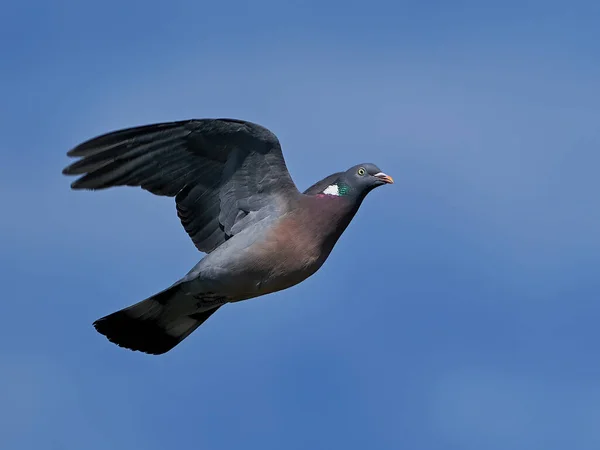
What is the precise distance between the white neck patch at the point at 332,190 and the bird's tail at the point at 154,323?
5.19 ft

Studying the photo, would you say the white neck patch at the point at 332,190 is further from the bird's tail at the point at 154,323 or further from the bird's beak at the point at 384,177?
the bird's tail at the point at 154,323

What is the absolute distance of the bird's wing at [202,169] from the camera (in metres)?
13.9

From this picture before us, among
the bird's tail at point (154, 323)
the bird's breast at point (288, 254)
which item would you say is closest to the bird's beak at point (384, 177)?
the bird's breast at point (288, 254)

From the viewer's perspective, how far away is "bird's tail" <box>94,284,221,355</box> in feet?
48.5

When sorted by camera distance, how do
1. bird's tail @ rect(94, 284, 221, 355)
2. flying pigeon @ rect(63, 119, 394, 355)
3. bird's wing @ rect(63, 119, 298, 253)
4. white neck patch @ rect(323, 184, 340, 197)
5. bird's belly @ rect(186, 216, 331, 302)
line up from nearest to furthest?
bird's wing @ rect(63, 119, 298, 253), flying pigeon @ rect(63, 119, 394, 355), bird's belly @ rect(186, 216, 331, 302), white neck patch @ rect(323, 184, 340, 197), bird's tail @ rect(94, 284, 221, 355)

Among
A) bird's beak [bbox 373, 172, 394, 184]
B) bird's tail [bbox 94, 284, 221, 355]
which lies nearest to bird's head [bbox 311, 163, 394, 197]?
bird's beak [bbox 373, 172, 394, 184]

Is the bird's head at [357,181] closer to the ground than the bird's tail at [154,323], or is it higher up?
higher up

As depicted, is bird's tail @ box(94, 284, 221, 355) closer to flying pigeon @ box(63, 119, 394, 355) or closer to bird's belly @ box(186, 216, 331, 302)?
flying pigeon @ box(63, 119, 394, 355)

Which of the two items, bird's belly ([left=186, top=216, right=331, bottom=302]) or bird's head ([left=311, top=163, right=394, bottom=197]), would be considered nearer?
bird's belly ([left=186, top=216, right=331, bottom=302])

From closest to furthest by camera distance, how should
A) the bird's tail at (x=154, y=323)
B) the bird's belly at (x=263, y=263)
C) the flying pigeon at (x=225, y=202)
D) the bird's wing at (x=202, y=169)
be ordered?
1. the bird's wing at (x=202, y=169)
2. the flying pigeon at (x=225, y=202)
3. the bird's belly at (x=263, y=263)
4. the bird's tail at (x=154, y=323)

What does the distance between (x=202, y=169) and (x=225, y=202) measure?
0.42 m

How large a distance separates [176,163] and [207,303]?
1436 millimetres

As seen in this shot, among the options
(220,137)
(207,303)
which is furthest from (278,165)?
(207,303)

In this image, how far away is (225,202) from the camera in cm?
1463
